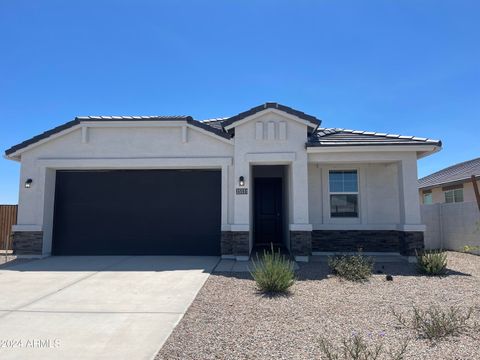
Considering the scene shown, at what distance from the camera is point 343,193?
464 inches

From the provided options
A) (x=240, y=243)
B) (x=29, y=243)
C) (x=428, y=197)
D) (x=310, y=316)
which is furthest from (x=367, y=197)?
(x=428, y=197)

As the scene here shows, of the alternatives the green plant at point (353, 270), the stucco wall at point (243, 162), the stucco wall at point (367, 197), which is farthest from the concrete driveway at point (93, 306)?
the stucco wall at point (367, 197)

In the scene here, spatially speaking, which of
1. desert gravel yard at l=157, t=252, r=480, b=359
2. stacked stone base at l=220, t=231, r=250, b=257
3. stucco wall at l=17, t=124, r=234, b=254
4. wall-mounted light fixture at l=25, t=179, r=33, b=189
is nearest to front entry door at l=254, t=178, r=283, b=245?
stucco wall at l=17, t=124, r=234, b=254

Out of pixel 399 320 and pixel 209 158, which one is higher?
pixel 209 158

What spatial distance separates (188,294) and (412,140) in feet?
25.6

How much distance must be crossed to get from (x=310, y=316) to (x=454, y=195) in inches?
640

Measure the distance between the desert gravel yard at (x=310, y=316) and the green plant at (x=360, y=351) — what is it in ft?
0.34

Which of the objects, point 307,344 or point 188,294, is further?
point 188,294

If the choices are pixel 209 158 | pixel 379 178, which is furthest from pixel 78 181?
pixel 379 178

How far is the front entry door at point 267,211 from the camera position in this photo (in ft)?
47.6

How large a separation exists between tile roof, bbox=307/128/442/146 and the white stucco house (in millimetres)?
32

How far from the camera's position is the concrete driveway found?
169 inches

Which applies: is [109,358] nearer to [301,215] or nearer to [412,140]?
[301,215]

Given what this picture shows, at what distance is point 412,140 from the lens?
10555 millimetres
